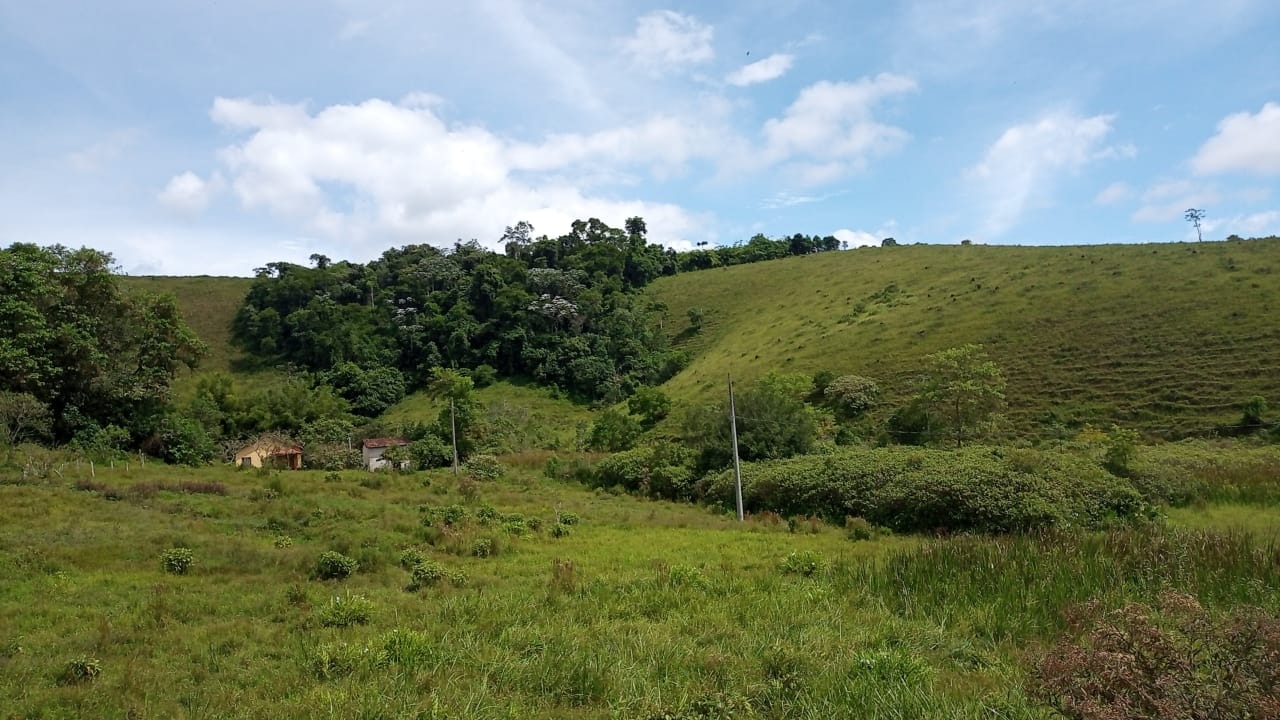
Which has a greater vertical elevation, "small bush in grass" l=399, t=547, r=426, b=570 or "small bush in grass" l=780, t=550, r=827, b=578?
"small bush in grass" l=399, t=547, r=426, b=570

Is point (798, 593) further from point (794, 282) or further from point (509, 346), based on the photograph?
point (794, 282)

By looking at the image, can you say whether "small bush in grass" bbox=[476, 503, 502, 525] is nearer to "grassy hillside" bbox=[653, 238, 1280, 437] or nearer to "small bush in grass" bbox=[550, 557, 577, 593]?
"small bush in grass" bbox=[550, 557, 577, 593]

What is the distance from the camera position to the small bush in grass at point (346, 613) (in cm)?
1099

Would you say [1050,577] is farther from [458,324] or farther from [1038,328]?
[458,324]

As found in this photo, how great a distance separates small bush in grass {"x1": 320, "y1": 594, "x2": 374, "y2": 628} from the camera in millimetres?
10992

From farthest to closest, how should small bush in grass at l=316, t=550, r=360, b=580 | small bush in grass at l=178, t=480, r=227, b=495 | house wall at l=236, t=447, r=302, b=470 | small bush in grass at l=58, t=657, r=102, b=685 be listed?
house wall at l=236, t=447, r=302, b=470, small bush in grass at l=178, t=480, r=227, b=495, small bush in grass at l=316, t=550, r=360, b=580, small bush in grass at l=58, t=657, r=102, b=685

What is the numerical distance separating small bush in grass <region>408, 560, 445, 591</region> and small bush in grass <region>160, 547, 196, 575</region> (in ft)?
16.4

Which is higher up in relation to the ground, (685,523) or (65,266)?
(65,266)

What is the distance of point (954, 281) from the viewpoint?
67.3 metres

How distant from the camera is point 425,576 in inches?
578

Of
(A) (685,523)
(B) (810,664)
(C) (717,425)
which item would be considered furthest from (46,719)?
(C) (717,425)

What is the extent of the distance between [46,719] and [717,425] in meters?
31.1

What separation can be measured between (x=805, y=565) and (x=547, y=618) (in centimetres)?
650

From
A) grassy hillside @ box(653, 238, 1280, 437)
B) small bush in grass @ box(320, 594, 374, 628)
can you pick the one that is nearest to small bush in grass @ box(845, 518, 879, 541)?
small bush in grass @ box(320, 594, 374, 628)
